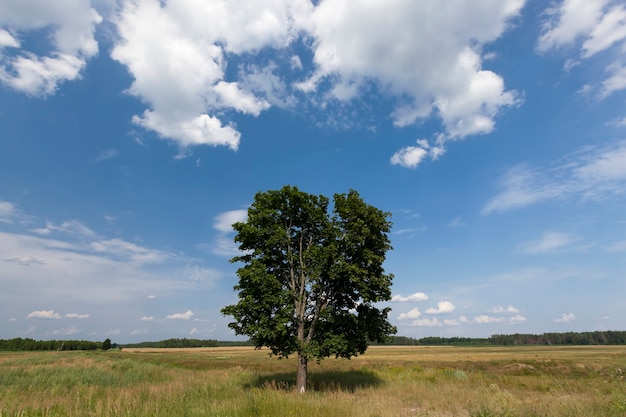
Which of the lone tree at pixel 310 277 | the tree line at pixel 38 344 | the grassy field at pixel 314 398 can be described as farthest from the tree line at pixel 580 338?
the tree line at pixel 38 344

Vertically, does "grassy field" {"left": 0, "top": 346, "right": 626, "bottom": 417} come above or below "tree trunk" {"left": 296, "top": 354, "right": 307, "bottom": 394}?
below

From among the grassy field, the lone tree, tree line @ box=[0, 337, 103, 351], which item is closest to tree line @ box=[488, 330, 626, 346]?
the grassy field

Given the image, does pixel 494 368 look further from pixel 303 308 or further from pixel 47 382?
pixel 47 382

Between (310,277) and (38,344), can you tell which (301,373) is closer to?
(310,277)

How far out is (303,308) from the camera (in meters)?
19.4

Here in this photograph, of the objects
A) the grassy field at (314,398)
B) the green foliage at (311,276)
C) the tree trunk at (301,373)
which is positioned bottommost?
the grassy field at (314,398)

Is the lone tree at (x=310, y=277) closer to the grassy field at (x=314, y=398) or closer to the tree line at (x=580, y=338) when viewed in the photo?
the grassy field at (x=314, y=398)

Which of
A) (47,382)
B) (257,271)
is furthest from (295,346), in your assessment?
(47,382)

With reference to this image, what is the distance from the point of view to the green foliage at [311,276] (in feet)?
59.8

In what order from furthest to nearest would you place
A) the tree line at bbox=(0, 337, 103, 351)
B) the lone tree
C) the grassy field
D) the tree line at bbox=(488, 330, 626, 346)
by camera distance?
1. the tree line at bbox=(488, 330, 626, 346)
2. the tree line at bbox=(0, 337, 103, 351)
3. the lone tree
4. the grassy field

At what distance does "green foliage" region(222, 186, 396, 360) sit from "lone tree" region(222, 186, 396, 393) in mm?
54

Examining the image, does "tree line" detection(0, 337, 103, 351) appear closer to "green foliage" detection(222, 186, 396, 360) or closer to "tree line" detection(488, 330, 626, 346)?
"green foliage" detection(222, 186, 396, 360)

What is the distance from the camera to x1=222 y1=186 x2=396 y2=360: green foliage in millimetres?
18234

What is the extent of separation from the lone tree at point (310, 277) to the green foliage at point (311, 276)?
0.18 feet
